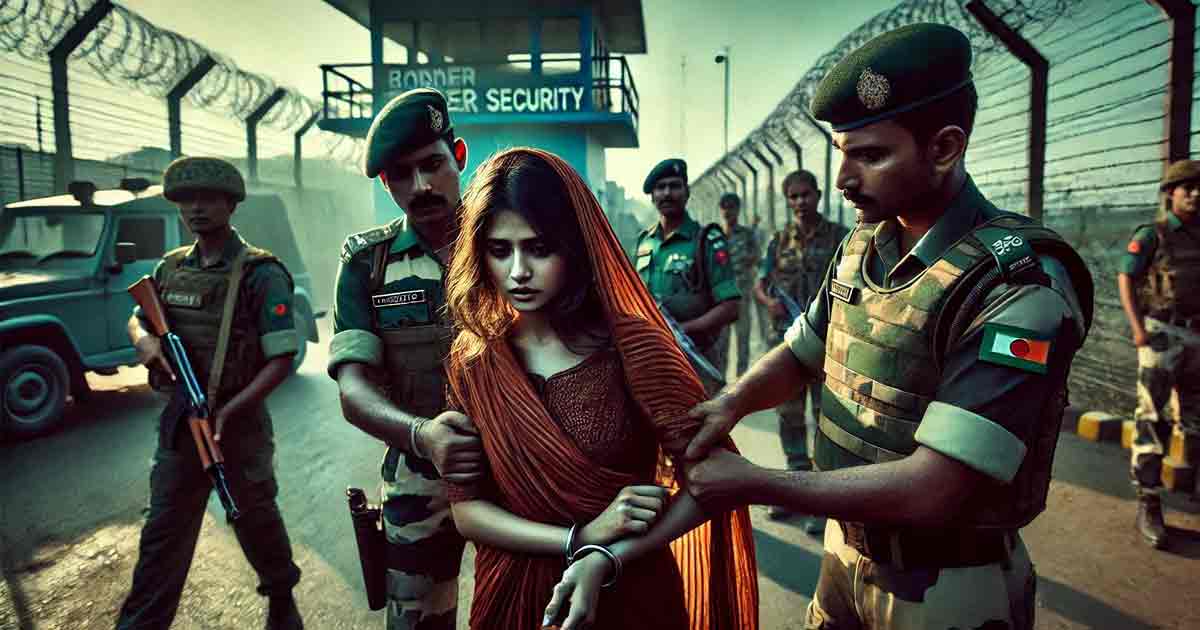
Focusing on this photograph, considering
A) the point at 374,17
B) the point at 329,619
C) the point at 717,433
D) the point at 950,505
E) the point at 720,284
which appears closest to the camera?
the point at 950,505

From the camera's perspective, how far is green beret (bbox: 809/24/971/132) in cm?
128

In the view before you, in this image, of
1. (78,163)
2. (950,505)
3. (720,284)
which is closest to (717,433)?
(950,505)

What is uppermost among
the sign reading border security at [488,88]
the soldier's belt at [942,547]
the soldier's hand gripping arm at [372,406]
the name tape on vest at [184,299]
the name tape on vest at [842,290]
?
the sign reading border security at [488,88]

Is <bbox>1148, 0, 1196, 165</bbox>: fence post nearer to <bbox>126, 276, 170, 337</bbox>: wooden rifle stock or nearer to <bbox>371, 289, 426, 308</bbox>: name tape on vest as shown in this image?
<bbox>371, 289, 426, 308</bbox>: name tape on vest

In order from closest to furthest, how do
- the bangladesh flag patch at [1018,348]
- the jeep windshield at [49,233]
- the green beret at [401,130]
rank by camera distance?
the bangladesh flag patch at [1018,348] → the green beret at [401,130] → the jeep windshield at [49,233]

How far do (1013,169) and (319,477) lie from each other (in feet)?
18.5

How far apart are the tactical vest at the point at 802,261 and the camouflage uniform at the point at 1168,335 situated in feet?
5.92

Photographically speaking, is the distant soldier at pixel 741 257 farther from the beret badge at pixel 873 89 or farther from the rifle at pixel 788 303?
the beret badge at pixel 873 89

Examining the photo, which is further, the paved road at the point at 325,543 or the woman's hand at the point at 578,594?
the paved road at the point at 325,543

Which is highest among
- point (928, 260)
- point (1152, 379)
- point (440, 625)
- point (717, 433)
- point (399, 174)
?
point (399, 174)

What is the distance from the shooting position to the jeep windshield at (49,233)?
632 centimetres

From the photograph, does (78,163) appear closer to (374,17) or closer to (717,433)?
(374,17)

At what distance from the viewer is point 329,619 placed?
2.92 meters

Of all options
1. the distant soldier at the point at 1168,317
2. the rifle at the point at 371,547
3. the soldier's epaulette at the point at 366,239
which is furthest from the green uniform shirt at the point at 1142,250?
the rifle at the point at 371,547
